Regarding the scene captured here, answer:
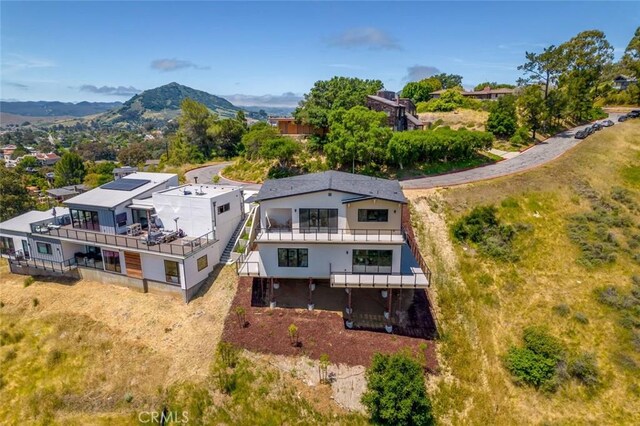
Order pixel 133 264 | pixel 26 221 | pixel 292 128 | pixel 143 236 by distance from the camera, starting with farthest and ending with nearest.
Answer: pixel 292 128
pixel 26 221
pixel 143 236
pixel 133 264

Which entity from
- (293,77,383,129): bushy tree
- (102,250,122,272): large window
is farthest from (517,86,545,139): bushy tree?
(102,250,122,272): large window

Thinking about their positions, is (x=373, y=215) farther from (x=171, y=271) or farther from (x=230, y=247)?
(x=171, y=271)

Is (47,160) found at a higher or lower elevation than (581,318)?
higher

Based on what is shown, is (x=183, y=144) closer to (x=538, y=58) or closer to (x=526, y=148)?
(x=526, y=148)

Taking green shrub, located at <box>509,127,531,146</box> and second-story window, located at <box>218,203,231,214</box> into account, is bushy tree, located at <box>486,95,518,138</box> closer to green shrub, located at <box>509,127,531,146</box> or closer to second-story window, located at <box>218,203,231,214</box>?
green shrub, located at <box>509,127,531,146</box>

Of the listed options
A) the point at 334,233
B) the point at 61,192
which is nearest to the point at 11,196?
the point at 61,192

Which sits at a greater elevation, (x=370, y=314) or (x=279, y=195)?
(x=279, y=195)

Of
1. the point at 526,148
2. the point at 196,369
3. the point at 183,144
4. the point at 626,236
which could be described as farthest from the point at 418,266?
the point at 183,144
